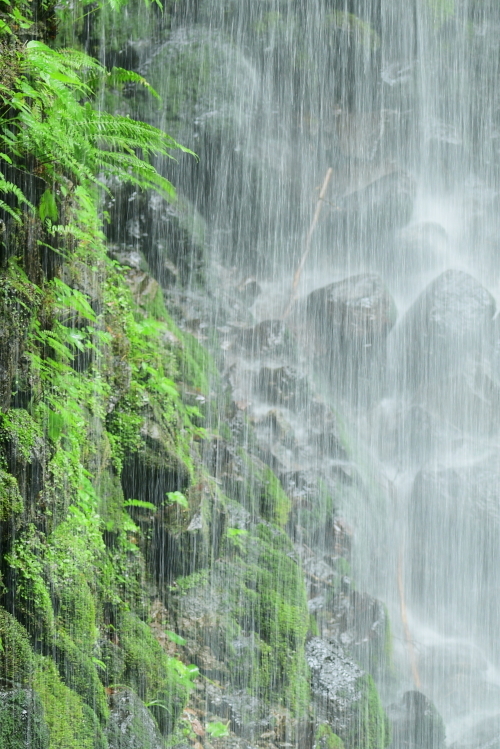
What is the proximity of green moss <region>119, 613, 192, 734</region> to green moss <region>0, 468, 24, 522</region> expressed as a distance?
1.87m

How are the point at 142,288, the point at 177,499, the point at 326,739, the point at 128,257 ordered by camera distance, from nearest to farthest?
the point at 177,499
the point at 326,739
the point at 142,288
the point at 128,257

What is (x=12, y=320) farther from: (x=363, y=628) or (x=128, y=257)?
(x=363, y=628)

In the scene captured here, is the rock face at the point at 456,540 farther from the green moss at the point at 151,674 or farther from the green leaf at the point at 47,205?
the green leaf at the point at 47,205

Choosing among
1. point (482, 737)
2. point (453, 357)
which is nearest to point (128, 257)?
point (453, 357)

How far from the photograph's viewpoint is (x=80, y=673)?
390 cm

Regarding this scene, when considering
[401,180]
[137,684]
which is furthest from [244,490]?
[401,180]

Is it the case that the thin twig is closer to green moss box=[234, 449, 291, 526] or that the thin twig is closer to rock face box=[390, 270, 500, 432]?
rock face box=[390, 270, 500, 432]

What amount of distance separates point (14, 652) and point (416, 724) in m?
5.97

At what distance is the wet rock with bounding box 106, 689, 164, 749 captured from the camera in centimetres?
406

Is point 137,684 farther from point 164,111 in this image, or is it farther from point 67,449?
point 164,111

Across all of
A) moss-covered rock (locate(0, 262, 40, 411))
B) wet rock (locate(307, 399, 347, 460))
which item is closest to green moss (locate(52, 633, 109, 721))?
moss-covered rock (locate(0, 262, 40, 411))

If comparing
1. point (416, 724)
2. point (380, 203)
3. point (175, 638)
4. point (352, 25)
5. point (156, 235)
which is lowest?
point (416, 724)

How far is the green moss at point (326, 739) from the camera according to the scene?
591 centimetres

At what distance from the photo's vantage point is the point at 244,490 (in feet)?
24.7
